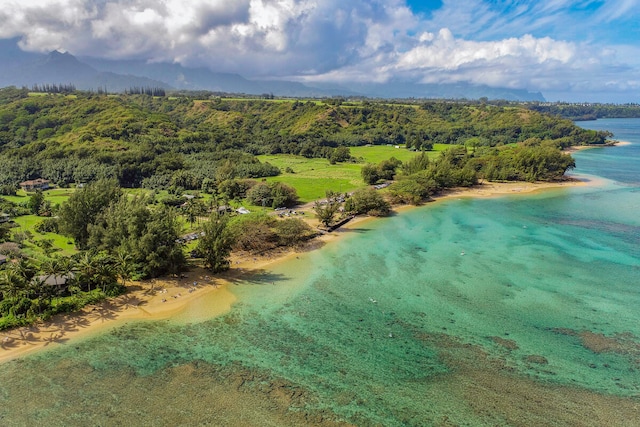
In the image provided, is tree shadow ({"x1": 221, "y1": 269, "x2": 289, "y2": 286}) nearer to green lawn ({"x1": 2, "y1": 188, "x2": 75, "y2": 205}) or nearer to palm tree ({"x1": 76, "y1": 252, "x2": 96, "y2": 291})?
palm tree ({"x1": 76, "y1": 252, "x2": 96, "y2": 291})

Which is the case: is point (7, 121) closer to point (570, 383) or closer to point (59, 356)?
point (59, 356)

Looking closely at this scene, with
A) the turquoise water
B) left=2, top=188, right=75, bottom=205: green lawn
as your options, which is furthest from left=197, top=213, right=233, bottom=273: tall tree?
left=2, top=188, right=75, bottom=205: green lawn

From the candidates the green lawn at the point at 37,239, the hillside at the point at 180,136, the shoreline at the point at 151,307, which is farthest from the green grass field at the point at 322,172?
the green lawn at the point at 37,239

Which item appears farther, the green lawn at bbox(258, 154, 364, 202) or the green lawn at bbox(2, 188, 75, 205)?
the green lawn at bbox(258, 154, 364, 202)

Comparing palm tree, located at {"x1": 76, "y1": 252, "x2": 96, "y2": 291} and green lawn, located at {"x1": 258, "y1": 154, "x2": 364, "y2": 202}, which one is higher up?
green lawn, located at {"x1": 258, "y1": 154, "x2": 364, "y2": 202}

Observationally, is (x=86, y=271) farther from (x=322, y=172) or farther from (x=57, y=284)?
(x=322, y=172)

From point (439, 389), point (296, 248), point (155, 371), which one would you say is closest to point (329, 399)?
point (439, 389)

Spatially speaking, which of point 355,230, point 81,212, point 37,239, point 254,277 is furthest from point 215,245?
point 355,230
